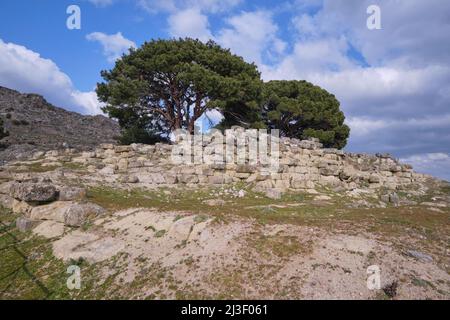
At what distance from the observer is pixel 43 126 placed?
1603 inches

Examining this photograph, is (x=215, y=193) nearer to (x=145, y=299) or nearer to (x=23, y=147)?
(x=145, y=299)

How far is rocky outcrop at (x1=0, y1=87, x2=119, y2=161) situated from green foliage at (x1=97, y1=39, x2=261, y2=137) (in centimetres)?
724

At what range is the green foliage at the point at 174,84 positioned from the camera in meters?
23.8

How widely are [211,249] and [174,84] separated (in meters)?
19.7

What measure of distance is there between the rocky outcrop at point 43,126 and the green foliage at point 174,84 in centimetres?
724

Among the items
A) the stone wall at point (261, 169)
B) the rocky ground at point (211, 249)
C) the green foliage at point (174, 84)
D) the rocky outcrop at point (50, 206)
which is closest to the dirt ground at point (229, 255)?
the rocky ground at point (211, 249)

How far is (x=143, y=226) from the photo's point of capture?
30.5ft

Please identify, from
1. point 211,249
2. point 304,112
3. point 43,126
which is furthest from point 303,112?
point 43,126

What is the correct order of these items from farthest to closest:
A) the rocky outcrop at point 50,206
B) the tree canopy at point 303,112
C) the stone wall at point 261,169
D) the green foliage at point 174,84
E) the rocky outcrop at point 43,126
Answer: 1. the tree canopy at point 303,112
2. the rocky outcrop at point 43,126
3. the green foliage at point 174,84
4. the stone wall at point 261,169
5. the rocky outcrop at point 50,206

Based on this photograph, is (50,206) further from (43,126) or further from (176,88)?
(43,126)

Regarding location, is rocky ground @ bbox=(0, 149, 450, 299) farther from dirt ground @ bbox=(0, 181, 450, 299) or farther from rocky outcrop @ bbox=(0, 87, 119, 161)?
rocky outcrop @ bbox=(0, 87, 119, 161)

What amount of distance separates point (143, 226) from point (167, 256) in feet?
6.17

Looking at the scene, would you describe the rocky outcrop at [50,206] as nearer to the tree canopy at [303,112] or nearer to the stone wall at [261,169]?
the stone wall at [261,169]
